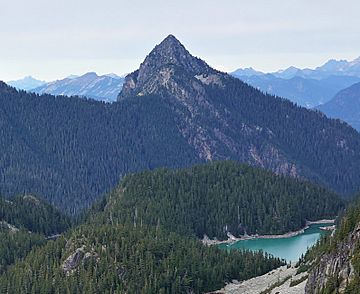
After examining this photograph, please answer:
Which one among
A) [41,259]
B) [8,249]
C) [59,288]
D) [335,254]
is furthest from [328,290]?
[8,249]

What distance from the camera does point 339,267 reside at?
295 ft

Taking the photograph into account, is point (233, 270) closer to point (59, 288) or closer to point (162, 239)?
point (162, 239)

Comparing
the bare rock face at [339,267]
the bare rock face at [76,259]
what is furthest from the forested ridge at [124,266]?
the bare rock face at [339,267]

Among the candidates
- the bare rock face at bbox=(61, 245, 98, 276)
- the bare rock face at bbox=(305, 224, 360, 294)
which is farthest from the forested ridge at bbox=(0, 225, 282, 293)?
the bare rock face at bbox=(305, 224, 360, 294)

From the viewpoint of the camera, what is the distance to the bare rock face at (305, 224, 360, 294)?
86.6 metres

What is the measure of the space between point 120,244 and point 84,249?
30.1ft

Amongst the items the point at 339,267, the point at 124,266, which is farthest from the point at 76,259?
the point at 339,267

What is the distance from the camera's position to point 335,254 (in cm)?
9400

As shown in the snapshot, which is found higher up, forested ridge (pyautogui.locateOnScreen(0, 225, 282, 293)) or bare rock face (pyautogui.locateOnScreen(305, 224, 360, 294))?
bare rock face (pyautogui.locateOnScreen(305, 224, 360, 294))

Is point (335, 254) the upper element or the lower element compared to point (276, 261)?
upper

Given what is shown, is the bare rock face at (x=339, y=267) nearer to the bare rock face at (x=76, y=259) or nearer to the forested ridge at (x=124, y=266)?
the forested ridge at (x=124, y=266)

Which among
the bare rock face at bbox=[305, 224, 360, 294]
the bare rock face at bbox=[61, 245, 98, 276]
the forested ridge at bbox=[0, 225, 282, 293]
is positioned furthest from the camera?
the bare rock face at bbox=[61, 245, 98, 276]

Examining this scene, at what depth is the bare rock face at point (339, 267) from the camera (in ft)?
284

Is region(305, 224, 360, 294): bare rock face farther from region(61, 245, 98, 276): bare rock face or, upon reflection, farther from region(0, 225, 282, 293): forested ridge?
region(61, 245, 98, 276): bare rock face
